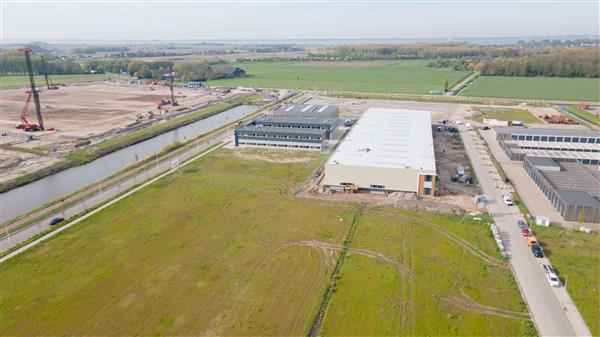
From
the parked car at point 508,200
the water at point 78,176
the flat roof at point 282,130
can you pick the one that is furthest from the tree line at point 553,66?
the parked car at point 508,200

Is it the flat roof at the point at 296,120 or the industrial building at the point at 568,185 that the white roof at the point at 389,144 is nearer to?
the flat roof at the point at 296,120

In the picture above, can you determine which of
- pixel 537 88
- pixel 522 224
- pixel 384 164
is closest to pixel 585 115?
pixel 537 88

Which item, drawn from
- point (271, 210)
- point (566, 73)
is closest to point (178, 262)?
point (271, 210)

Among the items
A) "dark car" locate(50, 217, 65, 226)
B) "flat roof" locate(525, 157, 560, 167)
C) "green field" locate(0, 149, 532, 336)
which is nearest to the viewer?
"green field" locate(0, 149, 532, 336)

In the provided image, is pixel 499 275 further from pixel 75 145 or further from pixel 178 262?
pixel 75 145

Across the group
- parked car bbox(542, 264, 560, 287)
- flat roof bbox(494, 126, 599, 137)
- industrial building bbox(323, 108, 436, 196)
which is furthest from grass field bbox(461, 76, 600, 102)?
parked car bbox(542, 264, 560, 287)

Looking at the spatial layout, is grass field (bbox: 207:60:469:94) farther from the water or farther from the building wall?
the building wall

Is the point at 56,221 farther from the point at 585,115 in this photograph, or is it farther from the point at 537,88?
the point at 537,88
